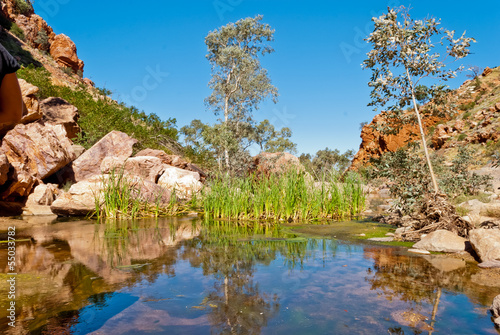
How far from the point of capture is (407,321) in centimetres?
219

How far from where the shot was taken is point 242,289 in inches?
112

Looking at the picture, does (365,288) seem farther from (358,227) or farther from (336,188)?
(336,188)

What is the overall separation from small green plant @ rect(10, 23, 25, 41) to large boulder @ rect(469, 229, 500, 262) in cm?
5113

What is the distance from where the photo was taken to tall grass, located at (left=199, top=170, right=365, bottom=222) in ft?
25.6

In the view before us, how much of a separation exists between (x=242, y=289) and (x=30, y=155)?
10.2 metres

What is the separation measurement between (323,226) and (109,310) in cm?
522

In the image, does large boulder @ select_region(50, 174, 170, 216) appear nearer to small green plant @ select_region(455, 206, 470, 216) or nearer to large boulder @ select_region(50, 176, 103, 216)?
large boulder @ select_region(50, 176, 103, 216)

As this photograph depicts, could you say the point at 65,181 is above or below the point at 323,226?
above

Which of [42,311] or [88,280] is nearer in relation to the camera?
[42,311]

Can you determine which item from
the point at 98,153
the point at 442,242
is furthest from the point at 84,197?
the point at 442,242

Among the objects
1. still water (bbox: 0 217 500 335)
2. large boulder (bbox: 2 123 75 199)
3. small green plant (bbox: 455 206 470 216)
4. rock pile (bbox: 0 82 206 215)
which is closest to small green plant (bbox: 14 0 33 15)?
rock pile (bbox: 0 82 206 215)

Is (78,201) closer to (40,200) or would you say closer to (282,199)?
(40,200)

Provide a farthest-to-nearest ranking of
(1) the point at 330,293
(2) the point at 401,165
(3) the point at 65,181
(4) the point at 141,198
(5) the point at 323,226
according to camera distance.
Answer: (3) the point at 65,181, (4) the point at 141,198, (5) the point at 323,226, (2) the point at 401,165, (1) the point at 330,293

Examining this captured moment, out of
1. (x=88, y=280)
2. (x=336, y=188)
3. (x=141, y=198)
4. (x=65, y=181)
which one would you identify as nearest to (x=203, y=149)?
(x=65, y=181)
